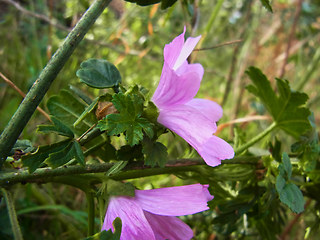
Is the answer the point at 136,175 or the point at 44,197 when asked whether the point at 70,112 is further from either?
the point at 44,197

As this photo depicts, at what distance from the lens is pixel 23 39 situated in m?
1.36

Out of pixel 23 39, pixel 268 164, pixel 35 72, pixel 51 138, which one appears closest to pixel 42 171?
pixel 268 164

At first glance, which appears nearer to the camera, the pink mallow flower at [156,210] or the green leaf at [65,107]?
the pink mallow flower at [156,210]

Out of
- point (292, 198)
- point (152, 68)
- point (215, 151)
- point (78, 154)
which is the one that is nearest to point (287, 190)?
point (292, 198)

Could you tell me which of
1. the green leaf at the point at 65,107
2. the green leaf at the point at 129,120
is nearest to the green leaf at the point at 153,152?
the green leaf at the point at 129,120

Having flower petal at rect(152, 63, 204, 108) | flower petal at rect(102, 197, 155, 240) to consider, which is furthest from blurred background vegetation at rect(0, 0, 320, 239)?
flower petal at rect(102, 197, 155, 240)

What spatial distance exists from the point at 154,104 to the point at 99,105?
2.3 inches

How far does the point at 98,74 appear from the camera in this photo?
37 centimetres

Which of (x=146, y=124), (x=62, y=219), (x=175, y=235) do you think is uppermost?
(x=146, y=124)

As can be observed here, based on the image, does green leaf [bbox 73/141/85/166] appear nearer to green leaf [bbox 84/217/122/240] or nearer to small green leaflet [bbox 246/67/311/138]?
green leaf [bbox 84/217/122/240]

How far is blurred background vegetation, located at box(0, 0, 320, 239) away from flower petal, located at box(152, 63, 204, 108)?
2 cm

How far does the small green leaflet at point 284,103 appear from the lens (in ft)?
1.69

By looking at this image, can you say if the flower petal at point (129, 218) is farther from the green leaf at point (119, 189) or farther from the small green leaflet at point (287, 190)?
the small green leaflet at point (287, 190)

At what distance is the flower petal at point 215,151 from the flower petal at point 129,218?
85 millimetres
